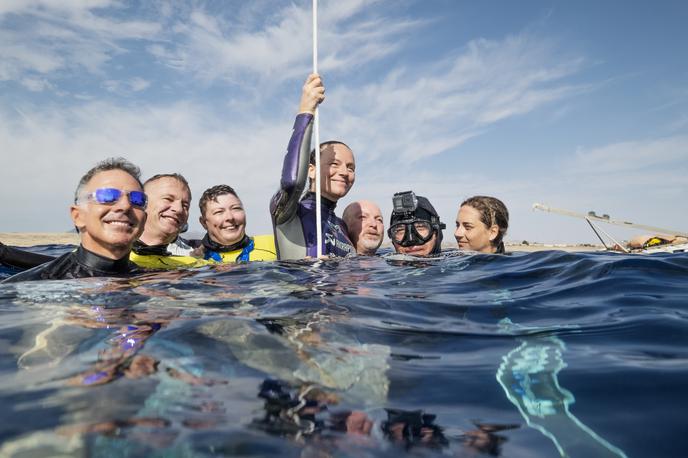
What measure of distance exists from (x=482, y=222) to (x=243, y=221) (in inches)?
138

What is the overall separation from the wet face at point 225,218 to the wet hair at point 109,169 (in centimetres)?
179

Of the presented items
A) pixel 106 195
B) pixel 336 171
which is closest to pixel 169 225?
pixel 106 195

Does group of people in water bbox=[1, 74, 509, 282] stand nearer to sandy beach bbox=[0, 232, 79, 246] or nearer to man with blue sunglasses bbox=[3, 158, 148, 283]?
man with blue sunglasses bbox=[3, 158, 148, 283]

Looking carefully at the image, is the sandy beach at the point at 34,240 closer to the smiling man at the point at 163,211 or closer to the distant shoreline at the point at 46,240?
the distant shoreline at the point at 46,240

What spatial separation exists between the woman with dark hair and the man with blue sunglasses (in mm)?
4329

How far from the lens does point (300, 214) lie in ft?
20.3

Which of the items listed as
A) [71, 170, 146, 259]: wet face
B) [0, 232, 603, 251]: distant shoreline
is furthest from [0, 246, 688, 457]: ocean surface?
[0, 232, 603, 251]: distant shoreline

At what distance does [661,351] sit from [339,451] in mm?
1989

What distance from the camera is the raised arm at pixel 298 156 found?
5434 millimetres

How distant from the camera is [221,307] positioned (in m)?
3.35

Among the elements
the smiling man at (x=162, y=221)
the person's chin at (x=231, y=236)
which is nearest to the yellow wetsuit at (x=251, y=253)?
the person's chin at (x=231, y=236)

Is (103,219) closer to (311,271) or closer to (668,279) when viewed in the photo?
(311,271)

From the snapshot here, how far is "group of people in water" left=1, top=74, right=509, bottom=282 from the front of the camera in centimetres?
439

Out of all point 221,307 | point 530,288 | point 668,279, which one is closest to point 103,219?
point 221,307
